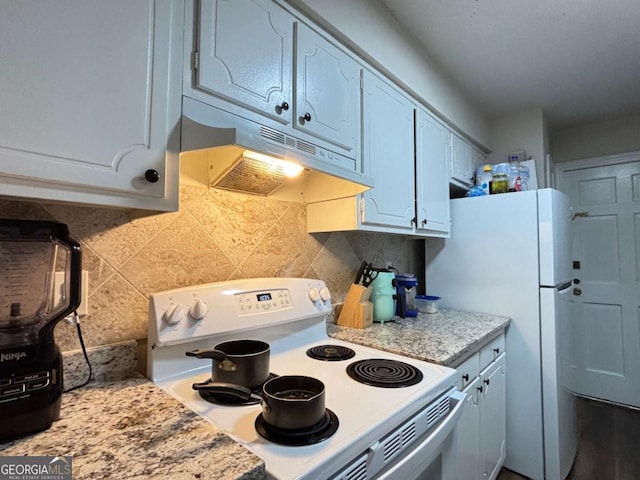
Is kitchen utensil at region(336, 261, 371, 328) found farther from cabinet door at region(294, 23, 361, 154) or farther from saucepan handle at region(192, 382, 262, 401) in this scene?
saucepan handle at region(192, 382, 262, 401)

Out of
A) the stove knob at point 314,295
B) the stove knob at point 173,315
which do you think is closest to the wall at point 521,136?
the stove knob at point 314,295

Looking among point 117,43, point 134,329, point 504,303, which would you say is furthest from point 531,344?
point 117,43

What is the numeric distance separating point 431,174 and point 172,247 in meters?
1.53

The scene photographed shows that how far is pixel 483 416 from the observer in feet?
5.07

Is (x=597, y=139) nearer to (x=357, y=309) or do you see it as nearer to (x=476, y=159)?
(x=476, y=159)

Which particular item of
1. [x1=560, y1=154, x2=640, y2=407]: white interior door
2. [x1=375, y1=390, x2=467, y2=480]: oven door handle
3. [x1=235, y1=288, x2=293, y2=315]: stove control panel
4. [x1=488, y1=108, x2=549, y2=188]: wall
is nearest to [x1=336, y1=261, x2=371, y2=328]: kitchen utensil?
[x1=235, y1=288, x2=293, y2=315]: stove control panel

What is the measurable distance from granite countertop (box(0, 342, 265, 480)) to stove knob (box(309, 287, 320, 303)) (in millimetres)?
625

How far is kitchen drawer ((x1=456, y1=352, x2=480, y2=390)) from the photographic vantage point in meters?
1.31

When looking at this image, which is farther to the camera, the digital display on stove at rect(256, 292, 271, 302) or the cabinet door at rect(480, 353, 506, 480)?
the cabinet door at rect(480, 353, 506, 480)

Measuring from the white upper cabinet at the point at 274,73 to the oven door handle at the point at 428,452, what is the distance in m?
1.01

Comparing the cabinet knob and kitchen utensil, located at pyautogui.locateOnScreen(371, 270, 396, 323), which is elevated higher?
the cabinet knob

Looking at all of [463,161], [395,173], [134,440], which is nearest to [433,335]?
[395,173]

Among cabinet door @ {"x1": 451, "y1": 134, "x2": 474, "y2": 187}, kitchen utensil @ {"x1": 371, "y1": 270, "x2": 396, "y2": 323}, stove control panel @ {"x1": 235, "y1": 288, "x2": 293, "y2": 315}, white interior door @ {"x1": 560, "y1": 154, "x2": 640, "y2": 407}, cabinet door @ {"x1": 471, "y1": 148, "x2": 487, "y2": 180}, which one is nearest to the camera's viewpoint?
stove control panel @ {"x1": 235, "y1": 288, "x2": 293, "y2": 315}

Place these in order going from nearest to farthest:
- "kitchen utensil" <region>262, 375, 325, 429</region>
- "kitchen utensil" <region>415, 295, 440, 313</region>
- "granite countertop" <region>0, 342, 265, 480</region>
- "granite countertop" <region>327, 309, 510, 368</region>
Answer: "granite countertop" <region>0, 342, 265, 480</region> → "kitchen utensil" <region>262, 375, 325, 429</region> → "granite countertop" <region>327, 309, 510, 368</region> → "kitchen utensil" <region>415, 295, 440, 313</region>
